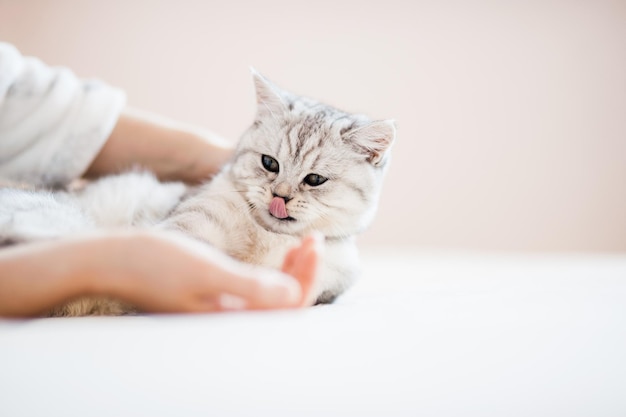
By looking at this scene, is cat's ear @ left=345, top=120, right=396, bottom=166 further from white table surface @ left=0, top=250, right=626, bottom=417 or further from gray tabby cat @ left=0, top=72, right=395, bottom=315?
white table surface @ left=0, top=250, right=626, bottom=417

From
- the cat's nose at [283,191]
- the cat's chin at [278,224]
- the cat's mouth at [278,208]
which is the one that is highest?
the cat's nose at [283,191]

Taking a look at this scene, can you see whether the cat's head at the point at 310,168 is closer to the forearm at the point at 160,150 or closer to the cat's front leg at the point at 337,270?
the cat's front leg at the point at 337,270

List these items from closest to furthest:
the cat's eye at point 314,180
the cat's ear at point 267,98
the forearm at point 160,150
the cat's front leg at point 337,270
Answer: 1. the cat's front leg at point 337,270
2. the cat's eye at point 314,180
3. the cat's ear at point 267,98
4. the forearm at point 160,150

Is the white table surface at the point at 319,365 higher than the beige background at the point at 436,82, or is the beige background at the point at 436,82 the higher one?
the beige background at the point at 436,82

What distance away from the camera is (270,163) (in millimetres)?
1204

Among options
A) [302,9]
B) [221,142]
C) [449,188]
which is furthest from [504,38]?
[221,142]

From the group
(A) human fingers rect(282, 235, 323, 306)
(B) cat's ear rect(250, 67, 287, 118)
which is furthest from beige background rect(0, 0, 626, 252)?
(A) human fingers rect(282, 235, 323, 306)

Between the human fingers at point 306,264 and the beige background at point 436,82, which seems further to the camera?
the beige background at point 436,82

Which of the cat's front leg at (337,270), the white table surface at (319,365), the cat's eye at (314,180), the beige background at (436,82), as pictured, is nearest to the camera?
the white table surface at (319,365)

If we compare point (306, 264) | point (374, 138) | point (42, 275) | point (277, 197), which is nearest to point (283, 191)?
point (277, 197)

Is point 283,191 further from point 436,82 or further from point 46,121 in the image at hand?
point 436,82

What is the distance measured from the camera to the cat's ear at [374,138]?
1.17 m

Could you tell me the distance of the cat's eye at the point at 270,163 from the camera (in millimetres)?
1194

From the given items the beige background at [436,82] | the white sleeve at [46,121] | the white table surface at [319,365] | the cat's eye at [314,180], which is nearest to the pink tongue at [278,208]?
the cat's eye at [314,180]
